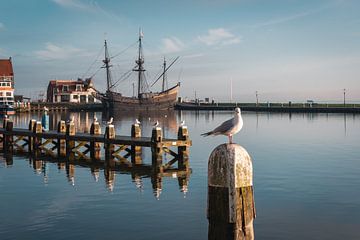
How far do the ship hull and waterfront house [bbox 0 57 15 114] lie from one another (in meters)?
29.7

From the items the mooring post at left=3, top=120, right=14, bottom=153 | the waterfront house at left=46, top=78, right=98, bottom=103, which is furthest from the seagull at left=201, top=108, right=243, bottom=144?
the waterfront house at left=46, top=78, right=98, bottom=103

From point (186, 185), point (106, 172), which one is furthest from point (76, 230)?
point (106, 172)

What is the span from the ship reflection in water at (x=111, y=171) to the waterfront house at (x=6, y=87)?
82660 millimetres

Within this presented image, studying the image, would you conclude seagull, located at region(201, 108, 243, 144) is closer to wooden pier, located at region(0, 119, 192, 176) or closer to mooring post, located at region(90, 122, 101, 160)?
wooden pier, located at region(0, 119, 192, 176)

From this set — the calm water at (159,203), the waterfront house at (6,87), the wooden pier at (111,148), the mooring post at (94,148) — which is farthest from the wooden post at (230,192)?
the waterfront house at (6,87)

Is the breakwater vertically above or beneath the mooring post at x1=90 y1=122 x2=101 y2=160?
above

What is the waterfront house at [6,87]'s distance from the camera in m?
115

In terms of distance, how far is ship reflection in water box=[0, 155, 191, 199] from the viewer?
24906mm

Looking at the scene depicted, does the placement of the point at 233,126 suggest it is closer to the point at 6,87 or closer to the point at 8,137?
the point at 8,137

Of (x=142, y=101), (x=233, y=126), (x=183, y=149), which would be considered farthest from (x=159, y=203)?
(x=142, y=101)

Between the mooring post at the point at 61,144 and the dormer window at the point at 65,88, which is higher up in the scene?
the dormer window at the point at 65,88

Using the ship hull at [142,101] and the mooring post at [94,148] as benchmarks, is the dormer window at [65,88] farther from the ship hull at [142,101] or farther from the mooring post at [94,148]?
the mooring post at [94,148]

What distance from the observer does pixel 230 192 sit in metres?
10.9

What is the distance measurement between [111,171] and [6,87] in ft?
344
